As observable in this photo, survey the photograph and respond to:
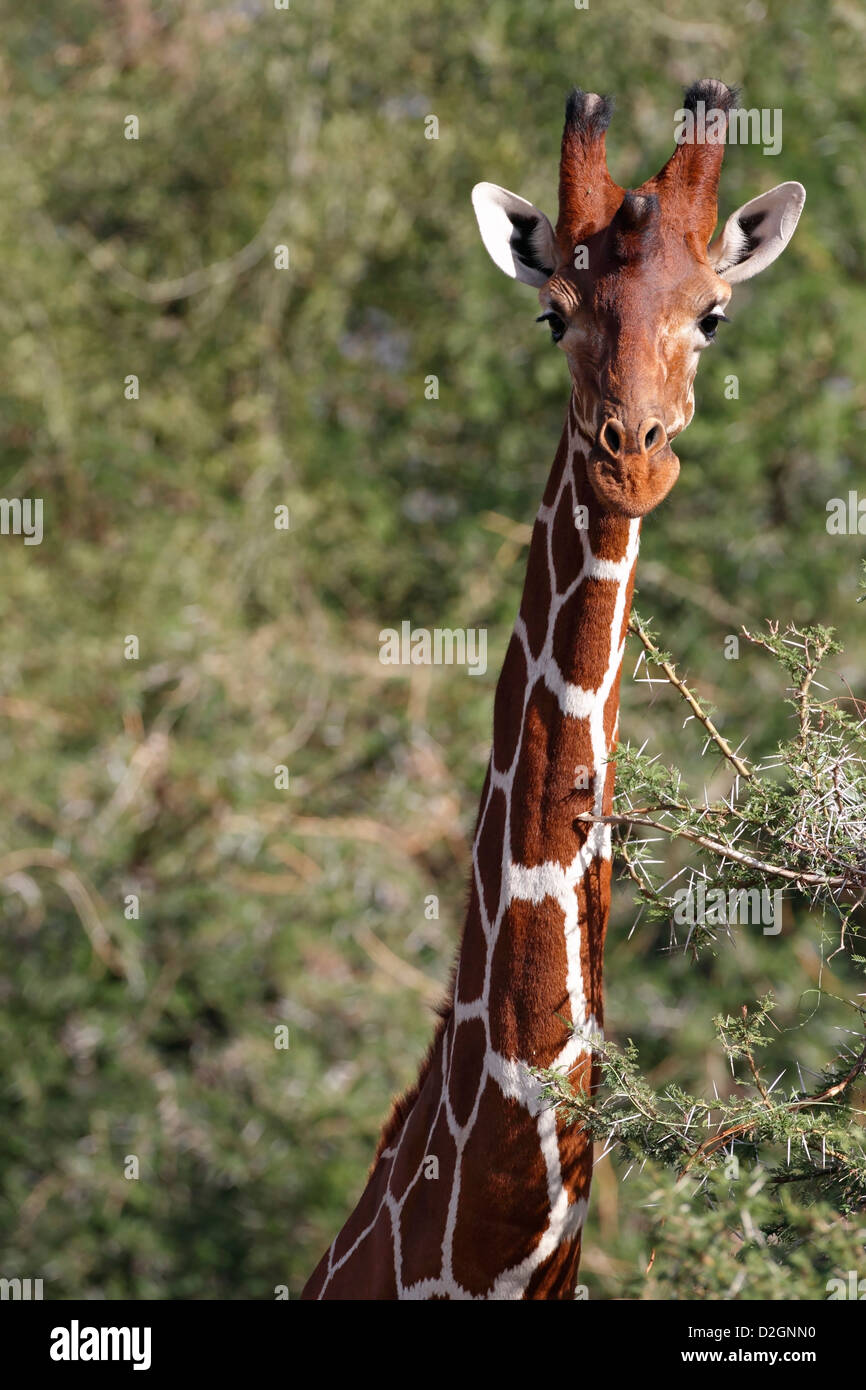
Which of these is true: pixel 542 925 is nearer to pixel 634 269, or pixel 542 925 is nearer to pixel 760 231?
pixel 634 269

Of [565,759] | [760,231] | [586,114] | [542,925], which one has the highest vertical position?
[586,114]

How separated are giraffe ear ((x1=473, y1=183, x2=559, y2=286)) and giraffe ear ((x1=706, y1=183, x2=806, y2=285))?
0.29 metres

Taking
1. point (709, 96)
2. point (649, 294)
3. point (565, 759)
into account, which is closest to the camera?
point (649, 294)

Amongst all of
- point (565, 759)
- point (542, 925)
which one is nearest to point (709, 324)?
point (565, 759)

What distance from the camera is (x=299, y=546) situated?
7.36 meters

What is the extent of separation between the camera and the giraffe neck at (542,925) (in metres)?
2.29

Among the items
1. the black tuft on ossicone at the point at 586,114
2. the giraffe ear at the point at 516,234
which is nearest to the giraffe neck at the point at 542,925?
the giraffe ear at the point at 516,234

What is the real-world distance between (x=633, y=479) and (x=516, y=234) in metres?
0.74

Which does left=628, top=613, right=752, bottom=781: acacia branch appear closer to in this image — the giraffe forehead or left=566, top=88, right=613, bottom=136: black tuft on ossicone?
the giraffe forehead

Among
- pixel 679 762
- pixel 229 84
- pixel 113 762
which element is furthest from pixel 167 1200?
pixel 229 84

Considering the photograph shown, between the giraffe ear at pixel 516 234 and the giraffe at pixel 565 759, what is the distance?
0.16 feet

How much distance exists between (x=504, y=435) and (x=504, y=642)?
1.03 meters

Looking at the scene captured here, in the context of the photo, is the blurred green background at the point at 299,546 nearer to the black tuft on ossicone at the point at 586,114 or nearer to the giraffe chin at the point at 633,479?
the black tuft on ossicone at the point at 586,114
